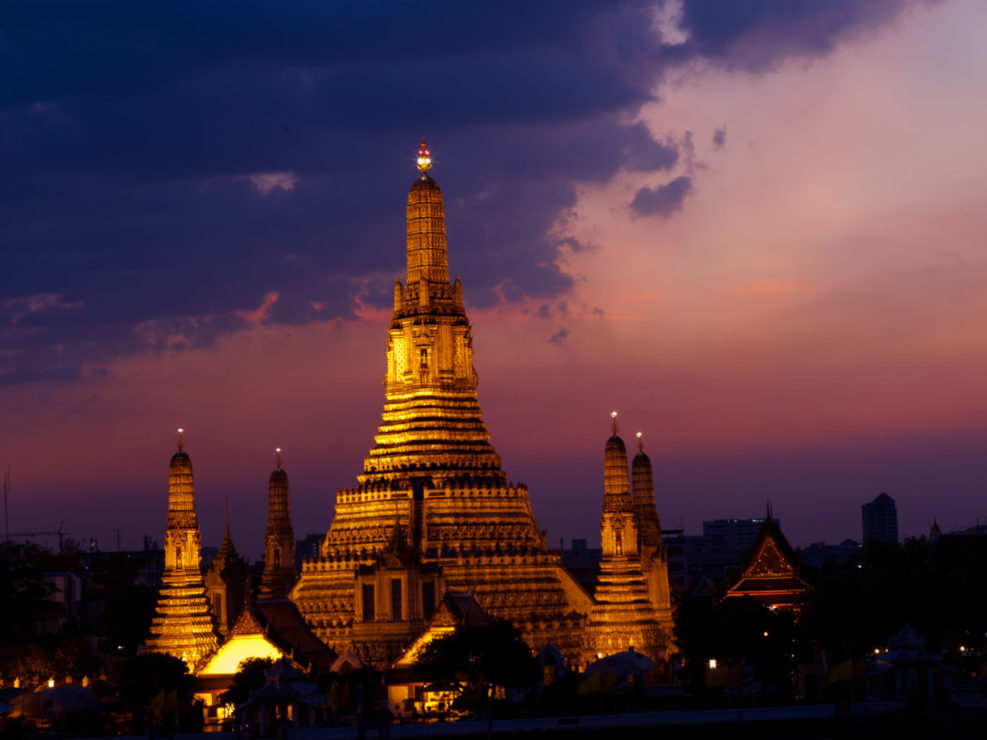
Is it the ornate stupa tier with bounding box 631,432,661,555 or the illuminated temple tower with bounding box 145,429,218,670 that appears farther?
the ornate stupa tier with bounding box 631,432,661,555

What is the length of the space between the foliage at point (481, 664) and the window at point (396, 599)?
15191 mm

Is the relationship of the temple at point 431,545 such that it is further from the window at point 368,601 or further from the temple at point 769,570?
the temple at point 769,570

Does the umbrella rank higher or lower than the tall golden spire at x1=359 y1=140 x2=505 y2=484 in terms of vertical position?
lower

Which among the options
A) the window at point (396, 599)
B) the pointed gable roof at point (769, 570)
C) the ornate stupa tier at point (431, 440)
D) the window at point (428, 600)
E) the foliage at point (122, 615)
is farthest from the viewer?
the foliage at point (122, 615)

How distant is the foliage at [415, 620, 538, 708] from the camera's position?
9344 cm

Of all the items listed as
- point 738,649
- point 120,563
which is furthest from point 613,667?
point 120,563

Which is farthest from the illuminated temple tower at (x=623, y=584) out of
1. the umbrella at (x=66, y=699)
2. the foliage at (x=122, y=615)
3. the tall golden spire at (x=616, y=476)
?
the foliage at (x=122, y=615)

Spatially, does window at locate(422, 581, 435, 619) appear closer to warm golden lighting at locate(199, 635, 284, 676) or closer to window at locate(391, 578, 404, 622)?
window at locate(391, 578, 404, 622)

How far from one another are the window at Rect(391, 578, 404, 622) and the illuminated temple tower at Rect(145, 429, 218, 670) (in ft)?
31.8

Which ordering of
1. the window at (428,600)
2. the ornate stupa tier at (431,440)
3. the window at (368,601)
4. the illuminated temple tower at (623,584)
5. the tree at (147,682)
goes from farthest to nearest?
1. the ornate stupa tier at (431,440)
2. the illuminated temple tower at (623,584)
3. the window at (368,601)
4. the window at (428,600)
5. the tree at (147,682)

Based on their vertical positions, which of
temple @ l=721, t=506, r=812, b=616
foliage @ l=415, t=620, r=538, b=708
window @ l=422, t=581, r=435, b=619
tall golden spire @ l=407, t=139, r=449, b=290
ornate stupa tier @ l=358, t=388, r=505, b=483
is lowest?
foliage @ l=415, t=620, r=538, b=708

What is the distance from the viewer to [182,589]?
4500 inches

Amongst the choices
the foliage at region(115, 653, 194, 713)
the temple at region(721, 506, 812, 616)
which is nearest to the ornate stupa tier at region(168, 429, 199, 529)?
the foliage at region(115, 653, 194, 713)

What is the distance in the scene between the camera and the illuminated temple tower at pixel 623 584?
116 meters
